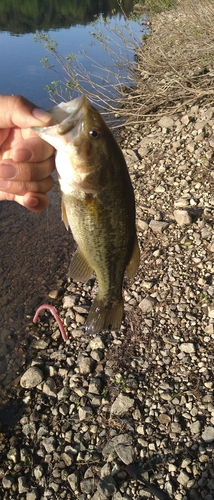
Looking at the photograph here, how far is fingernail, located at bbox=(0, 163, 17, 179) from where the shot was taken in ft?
7.92

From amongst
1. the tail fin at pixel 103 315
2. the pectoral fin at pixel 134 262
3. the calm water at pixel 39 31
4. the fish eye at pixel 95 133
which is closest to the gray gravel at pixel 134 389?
the tail fin at pixel 103 315

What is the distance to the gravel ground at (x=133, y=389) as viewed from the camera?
436 cm

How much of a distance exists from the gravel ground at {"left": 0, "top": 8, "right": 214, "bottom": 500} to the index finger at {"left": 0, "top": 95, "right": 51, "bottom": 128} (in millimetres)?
3371

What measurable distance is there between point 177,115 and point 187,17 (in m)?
2.74

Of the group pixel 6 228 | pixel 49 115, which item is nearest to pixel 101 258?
pixel 49 115

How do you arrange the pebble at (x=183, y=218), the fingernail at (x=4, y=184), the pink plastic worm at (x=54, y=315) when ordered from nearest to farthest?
the fingernail at (x=4, y=184) → the pink plastic worm at (x=54, y=315) → the pebble at (x=183, y=218)

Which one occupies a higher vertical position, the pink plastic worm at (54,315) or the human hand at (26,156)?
the human hand at (26,156)

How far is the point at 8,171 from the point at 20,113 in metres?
0.30

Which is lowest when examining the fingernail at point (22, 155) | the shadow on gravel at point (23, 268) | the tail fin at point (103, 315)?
the shadow on gravel at point (23, 268)

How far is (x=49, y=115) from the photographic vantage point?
2.20 m

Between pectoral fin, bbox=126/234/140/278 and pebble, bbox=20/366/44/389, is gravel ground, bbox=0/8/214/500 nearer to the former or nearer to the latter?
pebble, bbox=20/366/44/389

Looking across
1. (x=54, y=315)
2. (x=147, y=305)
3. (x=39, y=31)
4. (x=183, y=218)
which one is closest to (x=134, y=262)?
(x=147, y=305)

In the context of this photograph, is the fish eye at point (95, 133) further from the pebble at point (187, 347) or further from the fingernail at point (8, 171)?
the pebble at point (187, 347)

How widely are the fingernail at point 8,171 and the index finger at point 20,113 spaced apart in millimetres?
218
